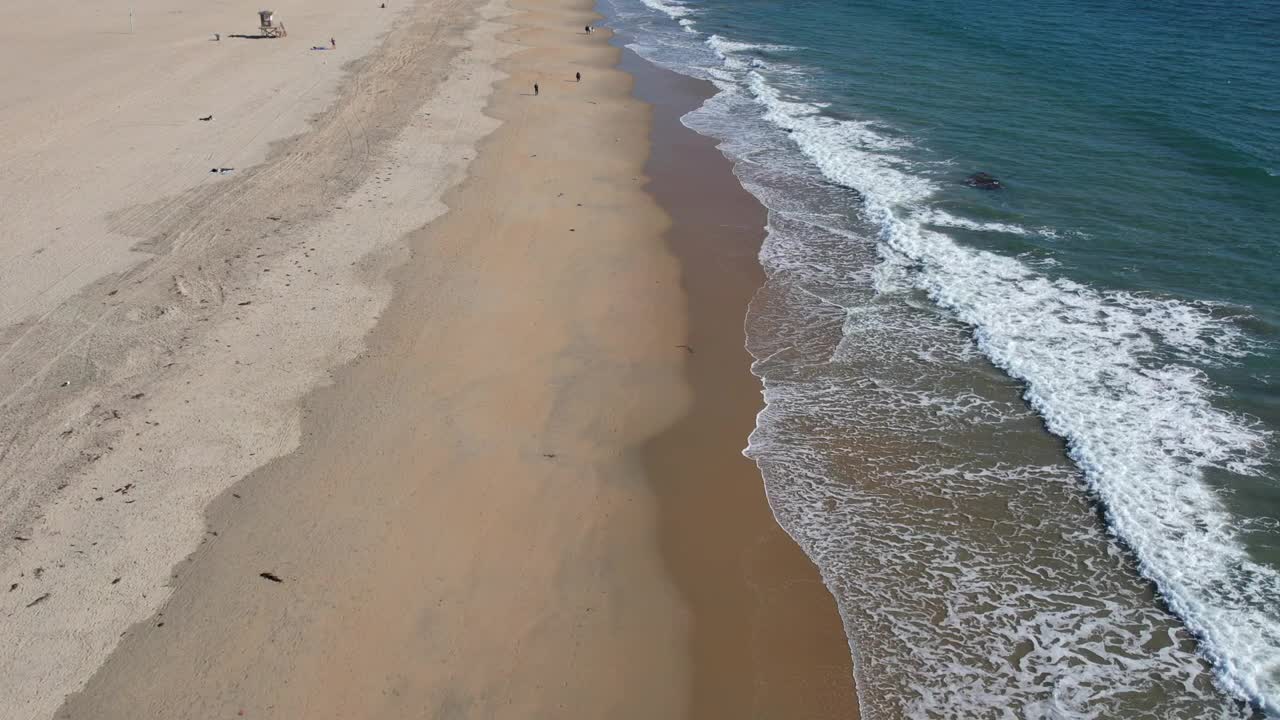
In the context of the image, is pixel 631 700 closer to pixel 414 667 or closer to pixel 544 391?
pixel 414 667

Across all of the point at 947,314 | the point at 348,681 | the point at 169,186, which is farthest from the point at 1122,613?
the point at 169,186

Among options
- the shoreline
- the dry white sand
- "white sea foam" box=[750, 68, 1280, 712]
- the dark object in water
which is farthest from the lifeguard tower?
the dark object in water

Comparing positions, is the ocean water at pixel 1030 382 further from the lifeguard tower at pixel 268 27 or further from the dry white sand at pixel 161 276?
the lifeguard tower at pixel 268 27

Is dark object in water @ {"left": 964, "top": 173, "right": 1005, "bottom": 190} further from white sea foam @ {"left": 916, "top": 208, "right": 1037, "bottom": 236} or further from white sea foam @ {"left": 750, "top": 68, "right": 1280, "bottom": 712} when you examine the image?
white sea foam @ {"left": 750, "top": 68, "right": 1280, "bottom": 712}

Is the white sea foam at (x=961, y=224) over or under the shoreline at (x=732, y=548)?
over

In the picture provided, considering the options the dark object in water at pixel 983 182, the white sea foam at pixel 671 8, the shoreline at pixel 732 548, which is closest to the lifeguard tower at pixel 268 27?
the white sea foam at pixel 671 8

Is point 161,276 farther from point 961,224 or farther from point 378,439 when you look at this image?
point 961,224

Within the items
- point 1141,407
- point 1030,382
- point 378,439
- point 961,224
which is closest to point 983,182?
→ point 961,224
